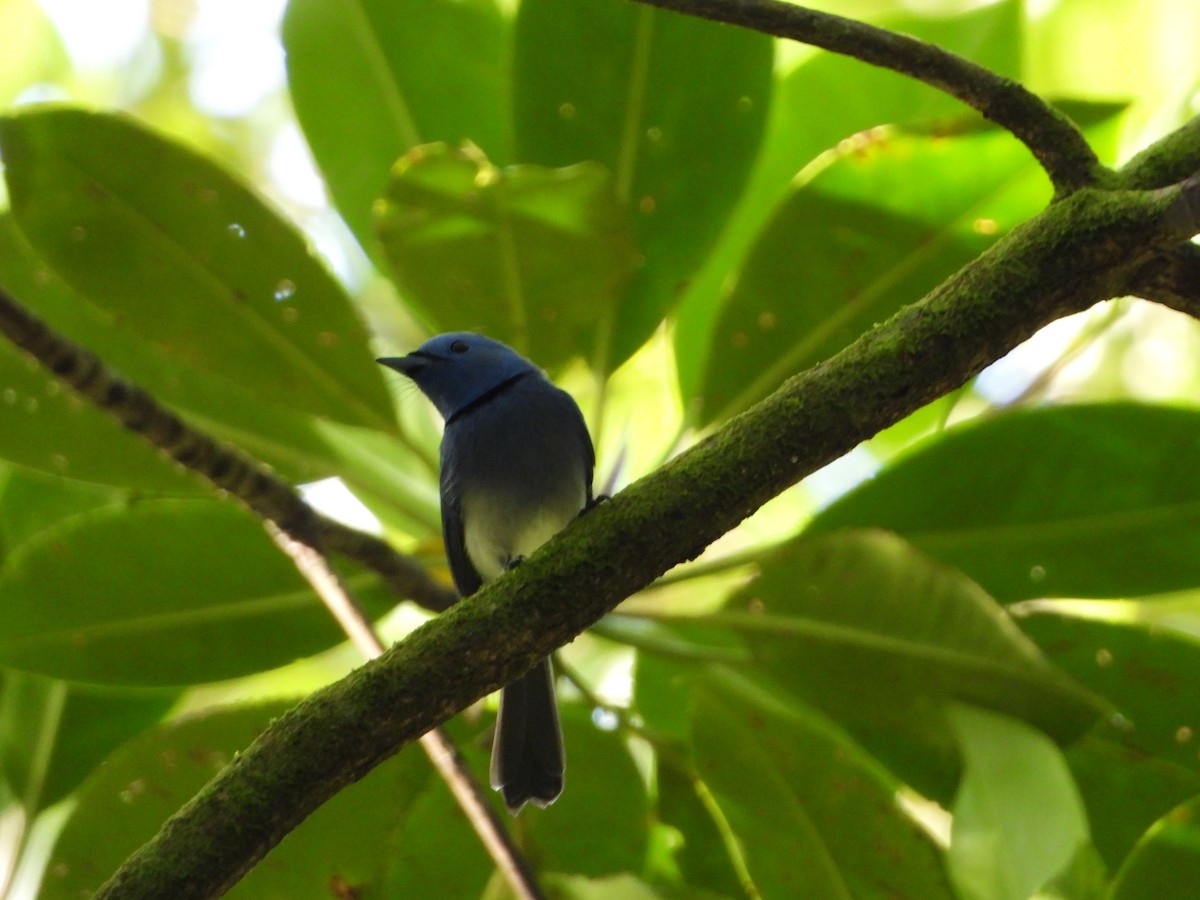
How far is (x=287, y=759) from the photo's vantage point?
1.54 metres

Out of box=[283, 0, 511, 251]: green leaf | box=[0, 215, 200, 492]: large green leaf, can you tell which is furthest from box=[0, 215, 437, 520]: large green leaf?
box=[283, 0, 511, 251]: green leaf

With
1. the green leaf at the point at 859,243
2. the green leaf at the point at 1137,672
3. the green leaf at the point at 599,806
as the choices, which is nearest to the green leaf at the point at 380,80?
the green leaf at the point at 859,243

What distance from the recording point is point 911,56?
202 cm

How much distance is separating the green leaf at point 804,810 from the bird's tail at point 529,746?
33cm

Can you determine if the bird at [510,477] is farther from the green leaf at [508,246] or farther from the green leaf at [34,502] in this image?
the green leaf at [34,502]

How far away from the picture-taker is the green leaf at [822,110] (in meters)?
2.91

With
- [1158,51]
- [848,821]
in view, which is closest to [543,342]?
[848,821]

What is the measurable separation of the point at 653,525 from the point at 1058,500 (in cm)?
122

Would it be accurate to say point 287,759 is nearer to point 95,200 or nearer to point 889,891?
point 889,891

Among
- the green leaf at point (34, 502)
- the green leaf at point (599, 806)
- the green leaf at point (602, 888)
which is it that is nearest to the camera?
the green leaf at point (602, 888)

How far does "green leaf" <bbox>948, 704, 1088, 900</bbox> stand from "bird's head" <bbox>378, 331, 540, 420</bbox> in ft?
5.15

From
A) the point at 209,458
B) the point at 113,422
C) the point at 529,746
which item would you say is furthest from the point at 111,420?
the point at 529,746

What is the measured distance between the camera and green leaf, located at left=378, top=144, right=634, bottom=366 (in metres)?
2.59

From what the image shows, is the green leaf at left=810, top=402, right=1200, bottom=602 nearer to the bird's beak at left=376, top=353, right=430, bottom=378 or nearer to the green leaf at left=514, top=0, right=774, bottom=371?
the green leaf at left=514, top=0, right=774, bottom=371
